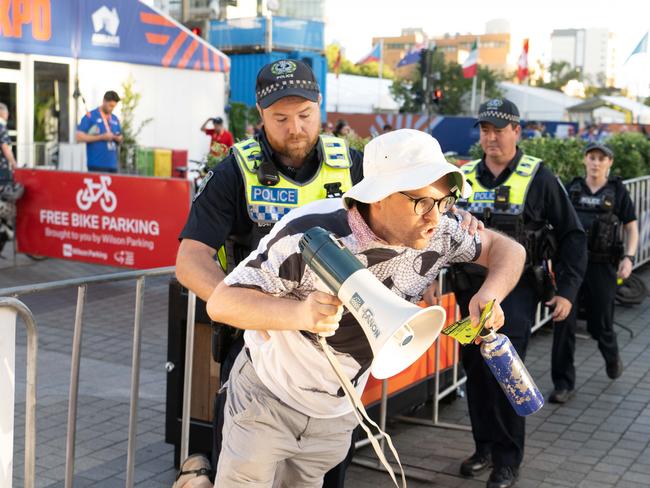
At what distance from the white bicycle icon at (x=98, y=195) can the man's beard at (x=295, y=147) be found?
23.9 feet

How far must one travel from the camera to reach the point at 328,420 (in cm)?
303

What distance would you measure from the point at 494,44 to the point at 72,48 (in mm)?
164884

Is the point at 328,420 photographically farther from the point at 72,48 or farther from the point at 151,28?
the point at 151,28

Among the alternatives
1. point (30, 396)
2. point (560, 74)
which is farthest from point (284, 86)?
point (560, 74)

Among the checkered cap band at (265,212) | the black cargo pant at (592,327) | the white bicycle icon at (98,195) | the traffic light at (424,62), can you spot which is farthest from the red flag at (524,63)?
the checkered cap band at (265,212)

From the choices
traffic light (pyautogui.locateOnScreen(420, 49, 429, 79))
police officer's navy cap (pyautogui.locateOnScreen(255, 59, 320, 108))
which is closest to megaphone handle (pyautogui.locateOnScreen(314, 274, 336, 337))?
police officer's navy cap (pyautogui.locateOnScreen(255, 59, 320, 108))

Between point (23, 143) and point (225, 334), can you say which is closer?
point (225, 334)

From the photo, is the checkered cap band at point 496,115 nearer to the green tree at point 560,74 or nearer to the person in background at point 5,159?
the person in background at point 5,159

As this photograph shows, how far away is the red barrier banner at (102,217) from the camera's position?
10342 millimetres

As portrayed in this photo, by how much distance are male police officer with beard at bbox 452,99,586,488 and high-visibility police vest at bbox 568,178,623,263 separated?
2249 mm

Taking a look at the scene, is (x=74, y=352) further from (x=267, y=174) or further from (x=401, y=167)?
(x=401, y=167)

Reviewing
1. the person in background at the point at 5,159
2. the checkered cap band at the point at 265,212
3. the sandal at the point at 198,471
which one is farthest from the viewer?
the person in background at the point at 5,159

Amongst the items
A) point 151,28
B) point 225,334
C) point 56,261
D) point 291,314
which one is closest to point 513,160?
point 225,334

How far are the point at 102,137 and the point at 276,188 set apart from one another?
432 inches
